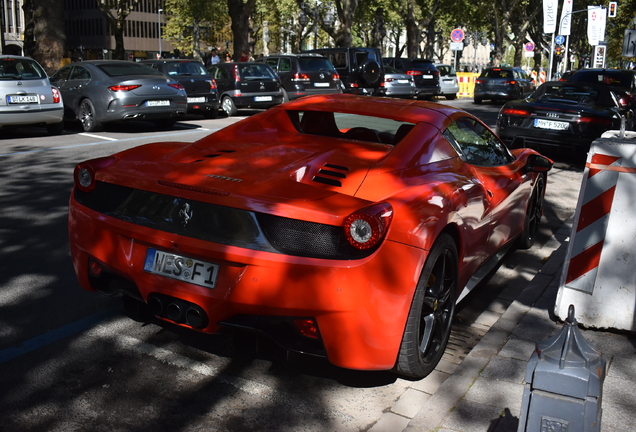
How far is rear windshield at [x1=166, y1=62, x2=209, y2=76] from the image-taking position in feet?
61.4

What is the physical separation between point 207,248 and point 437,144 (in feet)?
5.34

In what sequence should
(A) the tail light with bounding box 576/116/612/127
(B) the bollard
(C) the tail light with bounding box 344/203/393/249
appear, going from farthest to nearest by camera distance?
(A) the tail light with bounding box 576/116/612/127 < (C) the tail light with bounding box 344/203/393/249 < (B) the bollard

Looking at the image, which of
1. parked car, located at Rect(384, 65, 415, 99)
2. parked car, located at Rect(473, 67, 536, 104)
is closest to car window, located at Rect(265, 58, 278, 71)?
parked car, located at Rect(384, 65, 415, 99)

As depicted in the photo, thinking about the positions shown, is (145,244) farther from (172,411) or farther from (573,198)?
(573,198)

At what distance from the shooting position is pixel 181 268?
10.6 ft

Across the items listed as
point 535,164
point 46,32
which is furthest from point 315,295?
point 46,32

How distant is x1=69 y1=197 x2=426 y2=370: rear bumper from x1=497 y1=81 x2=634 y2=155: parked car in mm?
8672

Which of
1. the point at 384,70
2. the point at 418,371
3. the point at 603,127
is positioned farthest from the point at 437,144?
the point at 384,70

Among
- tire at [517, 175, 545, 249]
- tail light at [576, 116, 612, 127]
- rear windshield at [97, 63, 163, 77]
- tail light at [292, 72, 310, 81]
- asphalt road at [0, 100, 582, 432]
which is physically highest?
rear windshield at [97, 63, 163, 77]

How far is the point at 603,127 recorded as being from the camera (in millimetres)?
10805

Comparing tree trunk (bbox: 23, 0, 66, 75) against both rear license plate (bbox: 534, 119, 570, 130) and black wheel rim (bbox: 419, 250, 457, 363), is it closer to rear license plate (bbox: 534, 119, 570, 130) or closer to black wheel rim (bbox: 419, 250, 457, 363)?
rear license plate (bbox: 534, 119, 570, 130)

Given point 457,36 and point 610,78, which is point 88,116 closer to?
point 610,78

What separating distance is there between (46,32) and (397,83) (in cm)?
1226

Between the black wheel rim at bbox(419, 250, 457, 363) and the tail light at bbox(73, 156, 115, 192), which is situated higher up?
the tail light at bbox(73, 156, 115, 192)
